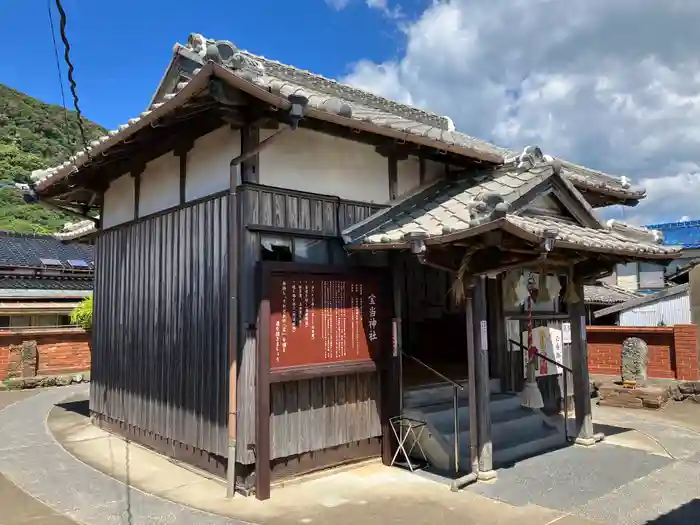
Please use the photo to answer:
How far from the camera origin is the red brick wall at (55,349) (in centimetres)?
1745

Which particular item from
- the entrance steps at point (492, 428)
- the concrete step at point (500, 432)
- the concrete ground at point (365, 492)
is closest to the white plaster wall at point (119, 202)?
the concrete ground at point (365, 492)

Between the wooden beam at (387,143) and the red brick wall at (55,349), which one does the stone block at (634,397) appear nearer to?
the wooden beam at (387,143)

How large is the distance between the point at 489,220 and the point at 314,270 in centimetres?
253

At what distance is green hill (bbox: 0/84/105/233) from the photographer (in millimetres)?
45688

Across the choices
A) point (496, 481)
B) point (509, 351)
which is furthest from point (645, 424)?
point (496, 481)

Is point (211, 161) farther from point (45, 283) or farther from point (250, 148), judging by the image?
point (45, 283)

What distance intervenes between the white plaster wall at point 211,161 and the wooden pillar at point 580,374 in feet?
19.7

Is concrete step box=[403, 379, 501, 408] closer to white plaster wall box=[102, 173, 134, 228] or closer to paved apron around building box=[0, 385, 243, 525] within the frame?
paved apron around building box=[0, 385, 243, 525]

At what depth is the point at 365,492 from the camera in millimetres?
6805

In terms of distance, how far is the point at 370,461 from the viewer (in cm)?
807

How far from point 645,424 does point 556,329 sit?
3.05 metres

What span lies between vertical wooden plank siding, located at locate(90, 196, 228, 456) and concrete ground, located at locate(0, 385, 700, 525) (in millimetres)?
773

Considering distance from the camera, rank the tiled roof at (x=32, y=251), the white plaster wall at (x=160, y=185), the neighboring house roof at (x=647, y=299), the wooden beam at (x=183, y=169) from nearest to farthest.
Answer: the wooden beam at (x=183, y=169)
the white plaster wall at (x=160, y=185)
the neighboring house roof at (x=647, y=299)
the tiled roof at (x=32, y=251)

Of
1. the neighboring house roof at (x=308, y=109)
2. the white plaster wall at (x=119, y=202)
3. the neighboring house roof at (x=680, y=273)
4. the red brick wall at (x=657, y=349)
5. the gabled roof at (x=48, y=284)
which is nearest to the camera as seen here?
the neighboring house roof at (x=308, y=109)
